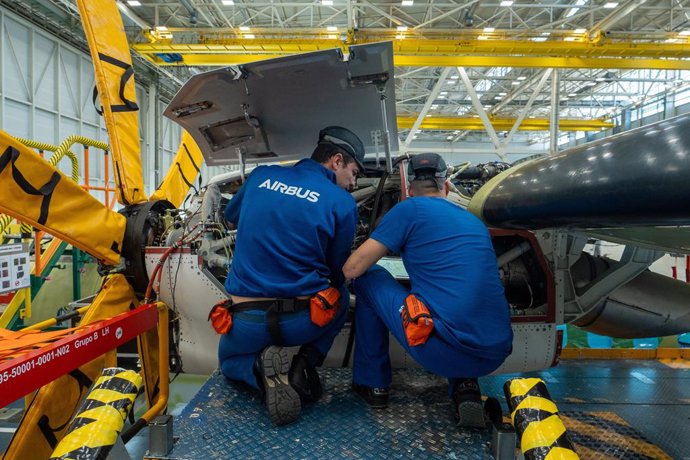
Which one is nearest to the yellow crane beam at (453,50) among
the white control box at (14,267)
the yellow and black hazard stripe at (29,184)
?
the white control box at (14,267)

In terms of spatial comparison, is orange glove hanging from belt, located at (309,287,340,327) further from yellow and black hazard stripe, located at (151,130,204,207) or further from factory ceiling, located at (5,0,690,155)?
factory ceiling, located at (5,0,690,155)

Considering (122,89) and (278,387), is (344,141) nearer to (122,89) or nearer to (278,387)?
(278,387)

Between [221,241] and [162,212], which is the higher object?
[162,212]

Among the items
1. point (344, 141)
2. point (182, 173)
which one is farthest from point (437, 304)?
point (182, 173)

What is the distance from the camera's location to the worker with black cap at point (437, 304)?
1.79 meters

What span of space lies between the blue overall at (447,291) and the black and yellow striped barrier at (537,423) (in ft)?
0.79

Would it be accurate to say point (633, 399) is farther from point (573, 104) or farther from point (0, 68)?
point (573, 104)

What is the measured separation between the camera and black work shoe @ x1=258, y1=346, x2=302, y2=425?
73.3 inches

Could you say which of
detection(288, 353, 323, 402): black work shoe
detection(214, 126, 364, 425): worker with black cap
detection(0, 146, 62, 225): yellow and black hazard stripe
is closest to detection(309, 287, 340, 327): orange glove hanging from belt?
detection(214, 126, 364, 425): worker with black cap

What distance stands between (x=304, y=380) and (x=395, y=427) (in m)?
0.50

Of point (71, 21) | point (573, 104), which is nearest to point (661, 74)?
point (573, 104)

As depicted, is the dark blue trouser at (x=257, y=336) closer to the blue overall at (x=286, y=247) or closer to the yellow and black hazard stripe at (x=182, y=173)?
the blue overall at (x=286, y=247)

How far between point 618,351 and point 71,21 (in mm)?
12641

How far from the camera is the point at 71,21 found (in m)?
9.73
